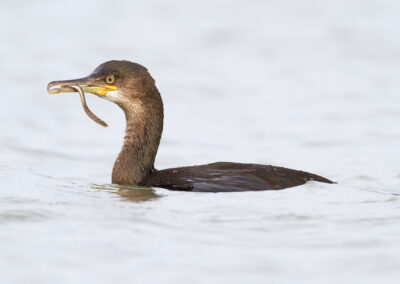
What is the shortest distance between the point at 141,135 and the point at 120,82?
1.99ft

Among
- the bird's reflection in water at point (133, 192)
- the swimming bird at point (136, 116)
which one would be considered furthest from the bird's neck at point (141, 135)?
the bird's reflection in water at point (133, 192)

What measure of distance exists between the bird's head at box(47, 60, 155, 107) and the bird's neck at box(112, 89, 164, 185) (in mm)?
83

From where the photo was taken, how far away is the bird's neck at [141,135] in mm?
10594

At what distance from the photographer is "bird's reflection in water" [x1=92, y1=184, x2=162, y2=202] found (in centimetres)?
976

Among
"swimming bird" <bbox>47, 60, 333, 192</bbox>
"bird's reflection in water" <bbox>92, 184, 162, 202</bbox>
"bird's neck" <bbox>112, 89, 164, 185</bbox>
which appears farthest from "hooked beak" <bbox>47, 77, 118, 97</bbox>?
"bird's reflection in water" <bbox>92, 184, 162, 202</bbox>

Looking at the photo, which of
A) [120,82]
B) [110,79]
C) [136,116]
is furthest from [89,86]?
[136,116]

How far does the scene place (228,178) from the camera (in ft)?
32.6

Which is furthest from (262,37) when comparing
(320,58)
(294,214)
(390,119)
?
(294,214)

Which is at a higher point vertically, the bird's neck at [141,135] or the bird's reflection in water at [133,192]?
the bird's neck at [141,135]

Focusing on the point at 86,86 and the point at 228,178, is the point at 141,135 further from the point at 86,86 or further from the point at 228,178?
the point at 228,178

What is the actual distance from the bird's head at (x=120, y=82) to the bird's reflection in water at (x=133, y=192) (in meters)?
0.93

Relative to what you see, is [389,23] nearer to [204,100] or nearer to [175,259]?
[204,100]

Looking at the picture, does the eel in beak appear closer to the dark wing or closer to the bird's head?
the bird's head

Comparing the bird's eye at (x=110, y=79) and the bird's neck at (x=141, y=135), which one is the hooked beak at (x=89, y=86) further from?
the bird's neck at (x=141, y=135)
